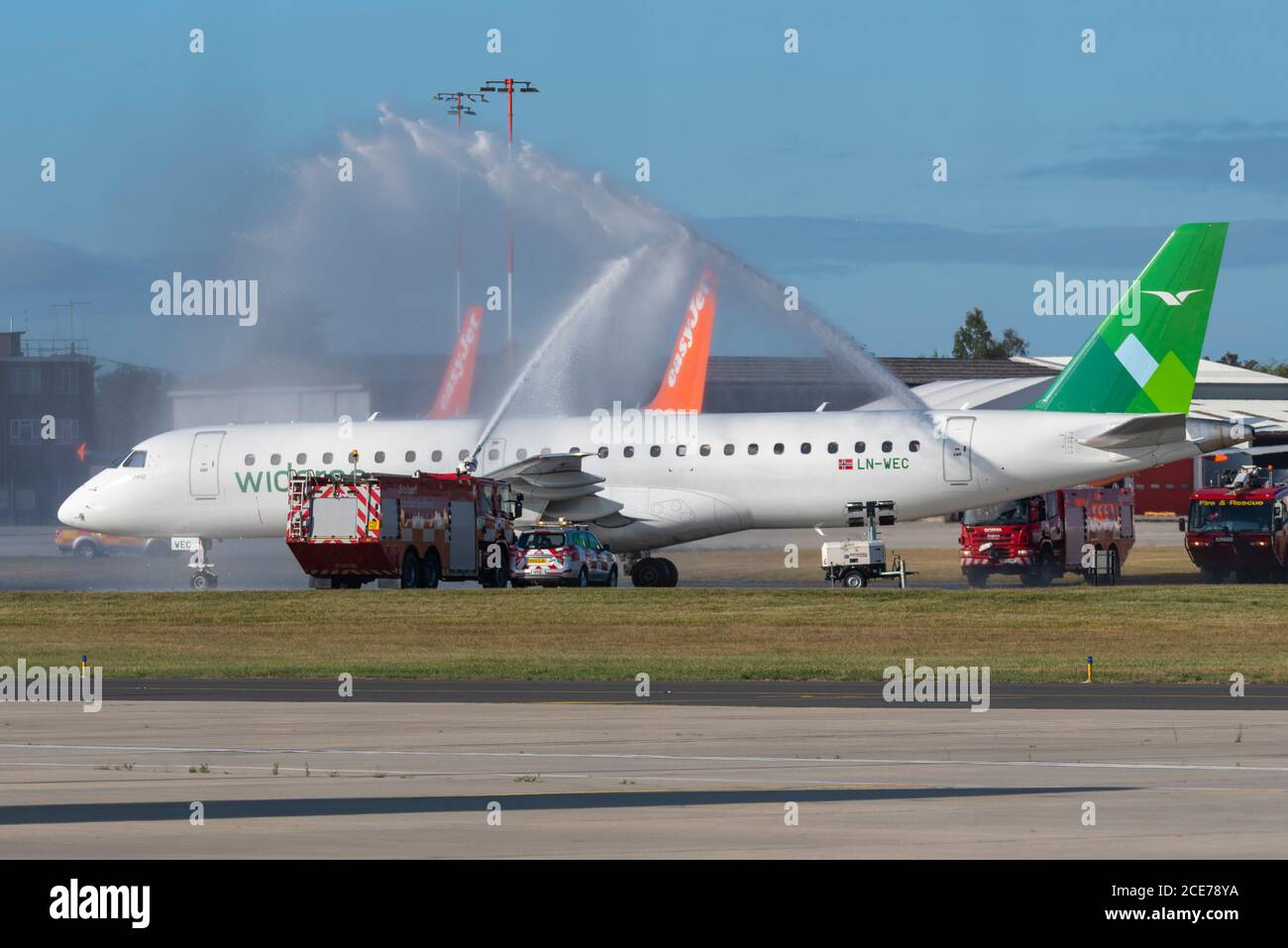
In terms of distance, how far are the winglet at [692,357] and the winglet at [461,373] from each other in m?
5.12

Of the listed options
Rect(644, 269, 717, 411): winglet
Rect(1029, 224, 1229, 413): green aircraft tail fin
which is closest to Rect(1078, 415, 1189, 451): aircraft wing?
Rect(1029, 224, 1229, 413): green aircraft tail fin

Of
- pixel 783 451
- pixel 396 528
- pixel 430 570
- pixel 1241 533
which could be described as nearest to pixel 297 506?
pixel 396 528

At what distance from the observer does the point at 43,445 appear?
2840 inches

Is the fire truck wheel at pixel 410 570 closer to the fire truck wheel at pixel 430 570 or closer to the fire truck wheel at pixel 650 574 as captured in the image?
the fire truck wheel at pixel 430 570

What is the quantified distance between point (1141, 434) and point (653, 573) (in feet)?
44.5

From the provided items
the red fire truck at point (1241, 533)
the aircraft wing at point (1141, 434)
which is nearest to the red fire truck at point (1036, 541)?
the red fire truck at point (1241, 533)

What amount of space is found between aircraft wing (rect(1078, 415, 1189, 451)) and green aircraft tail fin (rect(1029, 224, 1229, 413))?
55.1 inches

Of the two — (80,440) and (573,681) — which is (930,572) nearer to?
(80,440)

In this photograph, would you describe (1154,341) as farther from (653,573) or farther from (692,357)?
(653,573)

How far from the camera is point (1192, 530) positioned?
5653 centimetres

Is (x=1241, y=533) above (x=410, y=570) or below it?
above

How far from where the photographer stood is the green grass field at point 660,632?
29844mm

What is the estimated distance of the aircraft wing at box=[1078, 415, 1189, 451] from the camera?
148ft
